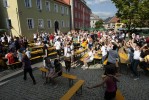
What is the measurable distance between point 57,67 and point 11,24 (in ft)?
54.2

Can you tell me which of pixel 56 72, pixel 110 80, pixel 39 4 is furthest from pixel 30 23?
pixel 110 80

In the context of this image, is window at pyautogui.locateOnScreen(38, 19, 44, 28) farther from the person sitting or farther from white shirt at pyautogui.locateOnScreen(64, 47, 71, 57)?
the person sitting

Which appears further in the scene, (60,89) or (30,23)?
(30,23)

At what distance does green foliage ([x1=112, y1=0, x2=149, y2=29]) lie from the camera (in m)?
29.3

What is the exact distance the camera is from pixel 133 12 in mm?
30281

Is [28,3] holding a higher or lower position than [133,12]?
higher

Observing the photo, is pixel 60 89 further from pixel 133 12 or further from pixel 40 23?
pixel 133 12

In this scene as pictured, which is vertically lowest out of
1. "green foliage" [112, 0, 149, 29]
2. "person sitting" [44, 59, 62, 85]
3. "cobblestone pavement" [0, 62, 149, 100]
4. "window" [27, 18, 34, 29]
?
"cobblestone pavement" [0, 62, 149, 100]

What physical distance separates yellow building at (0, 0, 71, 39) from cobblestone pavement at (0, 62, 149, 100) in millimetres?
13800

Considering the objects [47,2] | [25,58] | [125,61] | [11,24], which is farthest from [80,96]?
[47,2]

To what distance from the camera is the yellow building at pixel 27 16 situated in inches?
863

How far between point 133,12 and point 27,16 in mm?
18864

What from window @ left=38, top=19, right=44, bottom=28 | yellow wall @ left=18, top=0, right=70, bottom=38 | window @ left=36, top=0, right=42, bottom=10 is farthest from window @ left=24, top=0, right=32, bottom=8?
window @ left=38, top=19, right=44, bottom=28

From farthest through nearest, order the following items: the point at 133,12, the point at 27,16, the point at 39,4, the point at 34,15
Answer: the point at 133,12
the point at 39,4
the point at 34,15
the point at 27,16
